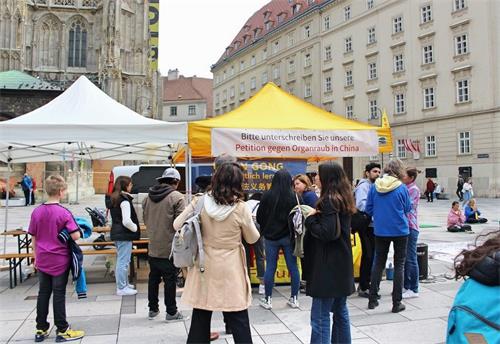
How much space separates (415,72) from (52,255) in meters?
37.5

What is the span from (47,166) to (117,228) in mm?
26098

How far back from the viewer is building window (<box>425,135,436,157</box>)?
3553 centimetres

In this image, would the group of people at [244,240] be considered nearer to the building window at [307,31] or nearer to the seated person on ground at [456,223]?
the seated person on ground at [456,223]

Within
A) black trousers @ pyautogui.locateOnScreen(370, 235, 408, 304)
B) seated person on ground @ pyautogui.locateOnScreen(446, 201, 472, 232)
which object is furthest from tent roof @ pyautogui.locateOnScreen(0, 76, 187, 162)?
seated person on ground @ pyautogui.locateOnScreen(446, 201, 472, 232)

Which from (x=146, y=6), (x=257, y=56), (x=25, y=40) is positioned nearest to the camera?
(x=25, y=40)

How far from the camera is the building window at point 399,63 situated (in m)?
38.6

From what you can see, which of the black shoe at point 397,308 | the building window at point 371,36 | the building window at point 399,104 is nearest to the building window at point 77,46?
the building window at point 371,36

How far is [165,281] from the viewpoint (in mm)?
A: 5168

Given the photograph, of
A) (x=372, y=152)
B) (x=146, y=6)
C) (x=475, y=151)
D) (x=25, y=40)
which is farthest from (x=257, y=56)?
(x=372, y=152)

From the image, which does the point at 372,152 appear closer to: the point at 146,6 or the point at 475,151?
the point at 475,151

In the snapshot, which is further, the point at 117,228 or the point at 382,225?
the point at 117,228

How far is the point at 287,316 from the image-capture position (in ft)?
Result: 17.5

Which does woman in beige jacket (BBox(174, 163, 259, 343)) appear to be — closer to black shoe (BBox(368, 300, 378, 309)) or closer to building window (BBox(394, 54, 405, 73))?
black shoe (BBox(368, 300, 378, 309))

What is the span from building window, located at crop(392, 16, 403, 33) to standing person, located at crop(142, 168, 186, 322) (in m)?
38.6
